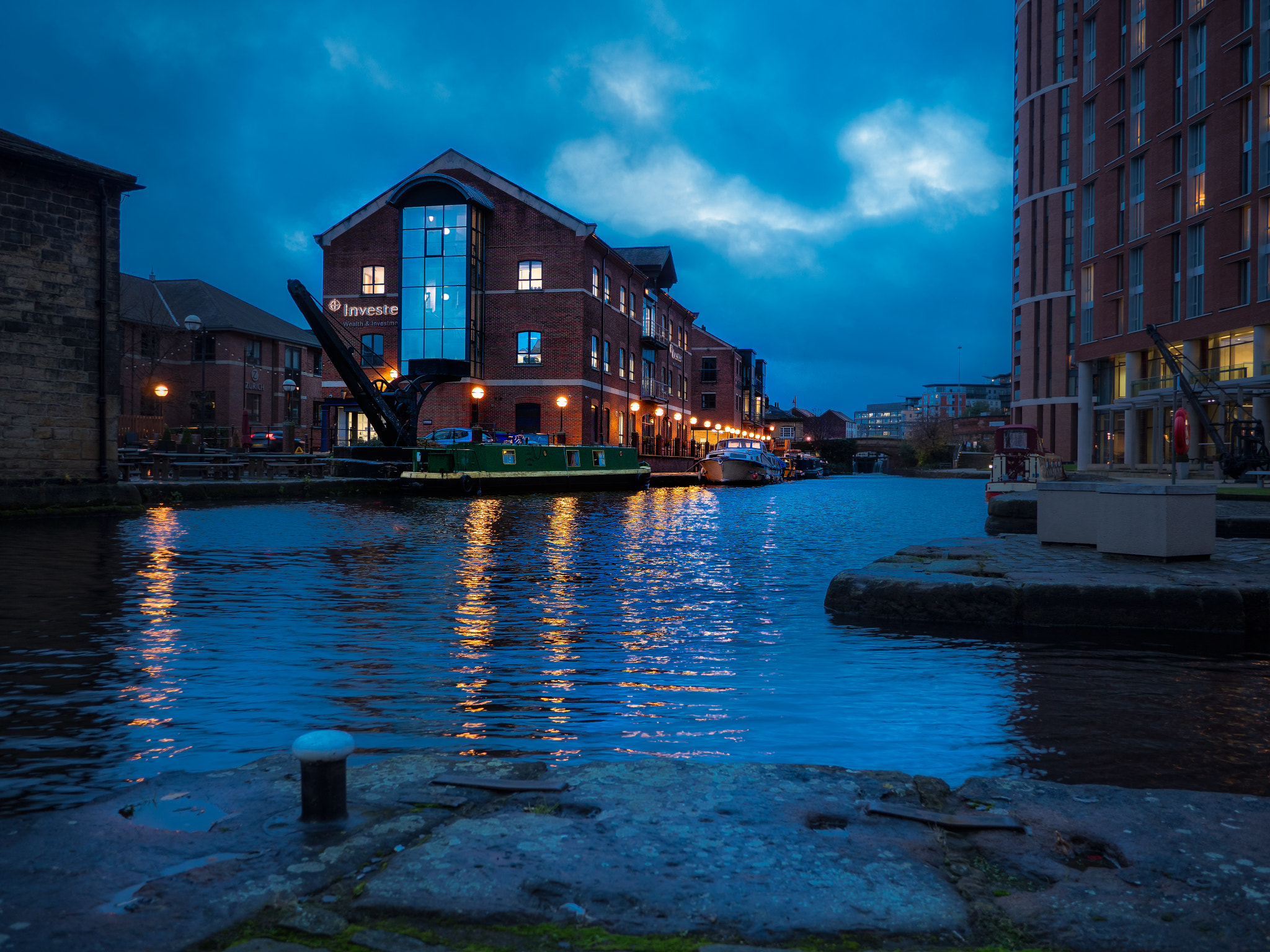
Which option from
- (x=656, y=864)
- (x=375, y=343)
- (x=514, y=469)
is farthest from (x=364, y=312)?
(x=656, y=864)

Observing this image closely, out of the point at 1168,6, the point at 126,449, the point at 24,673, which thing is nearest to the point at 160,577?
the point at 24,673

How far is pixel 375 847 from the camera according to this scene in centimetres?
246

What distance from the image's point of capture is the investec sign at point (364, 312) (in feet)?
135

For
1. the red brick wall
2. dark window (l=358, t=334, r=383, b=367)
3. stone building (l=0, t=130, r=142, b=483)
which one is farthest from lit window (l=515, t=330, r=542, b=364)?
stone building (l=0, t=130, r=142, b=483)

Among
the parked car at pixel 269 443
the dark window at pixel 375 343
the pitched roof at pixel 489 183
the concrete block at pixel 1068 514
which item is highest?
the pitched roof at pixel 489 183

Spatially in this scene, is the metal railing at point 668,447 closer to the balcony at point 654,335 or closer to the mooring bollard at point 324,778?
the balcony at point 654,335

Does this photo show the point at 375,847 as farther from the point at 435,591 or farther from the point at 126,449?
the point at 126,449

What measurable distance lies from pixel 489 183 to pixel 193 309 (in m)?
23.0

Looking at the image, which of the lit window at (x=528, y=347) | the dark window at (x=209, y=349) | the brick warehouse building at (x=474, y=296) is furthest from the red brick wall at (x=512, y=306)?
the dark window at (x=209, y=349)

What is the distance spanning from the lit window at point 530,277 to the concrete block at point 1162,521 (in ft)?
114

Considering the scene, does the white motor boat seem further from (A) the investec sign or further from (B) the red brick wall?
(A) the investec sign

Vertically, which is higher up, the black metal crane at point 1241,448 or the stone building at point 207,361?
the stone building at point 207,361

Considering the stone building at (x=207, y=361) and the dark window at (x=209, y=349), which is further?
the dark window at (x=209, y=349)

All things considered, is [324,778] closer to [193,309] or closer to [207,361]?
[207,361]
